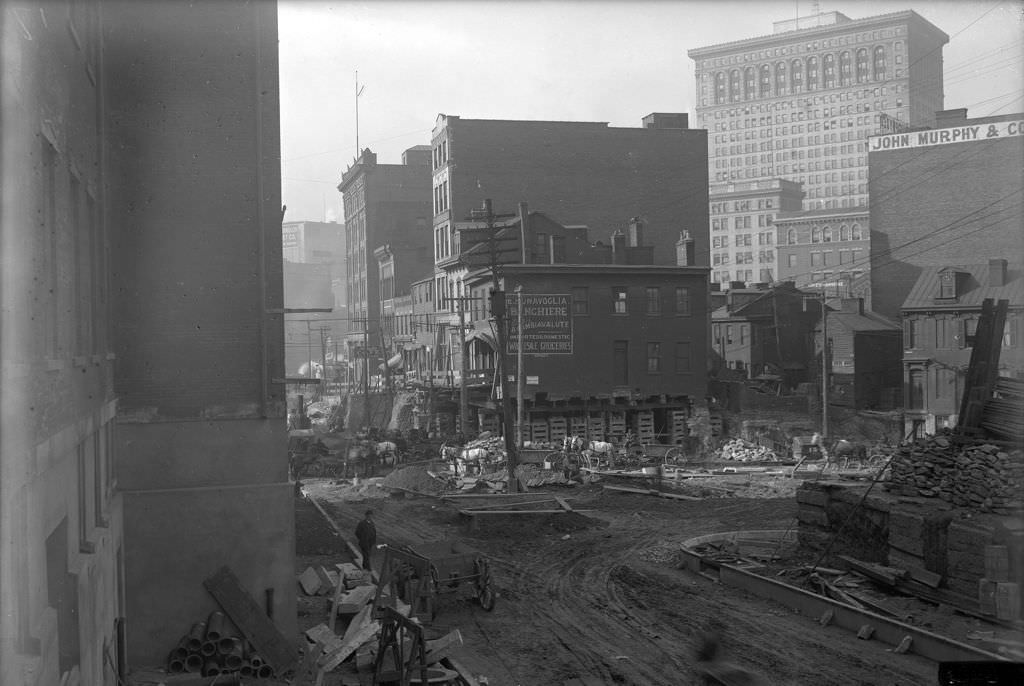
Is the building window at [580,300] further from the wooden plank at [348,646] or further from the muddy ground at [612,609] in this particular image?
the wooden plank at [348,646]

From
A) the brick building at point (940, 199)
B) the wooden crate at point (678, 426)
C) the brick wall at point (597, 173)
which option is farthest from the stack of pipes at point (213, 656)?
the brick building at point (940, 199)

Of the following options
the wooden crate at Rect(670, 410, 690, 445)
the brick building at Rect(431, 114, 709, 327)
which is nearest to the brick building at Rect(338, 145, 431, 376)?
the brick building at Rect(431, 114, 709, 327)

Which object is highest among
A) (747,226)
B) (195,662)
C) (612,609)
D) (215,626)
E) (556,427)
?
(747,226)

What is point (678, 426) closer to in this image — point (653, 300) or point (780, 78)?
point (653, 300)

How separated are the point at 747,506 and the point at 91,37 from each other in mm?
23726

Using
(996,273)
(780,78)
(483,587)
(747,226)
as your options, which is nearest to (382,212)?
(996,273)

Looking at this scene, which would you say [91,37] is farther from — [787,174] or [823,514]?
[787,174]

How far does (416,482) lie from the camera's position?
3528cm

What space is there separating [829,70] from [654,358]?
5385 inches

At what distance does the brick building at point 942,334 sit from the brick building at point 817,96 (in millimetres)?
108533

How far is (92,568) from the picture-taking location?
959cm

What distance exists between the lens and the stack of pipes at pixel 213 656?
13180 mm

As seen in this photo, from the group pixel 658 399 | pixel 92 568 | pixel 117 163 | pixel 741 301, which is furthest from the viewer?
pixel 741 301

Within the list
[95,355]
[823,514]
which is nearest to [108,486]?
[95,355]
